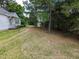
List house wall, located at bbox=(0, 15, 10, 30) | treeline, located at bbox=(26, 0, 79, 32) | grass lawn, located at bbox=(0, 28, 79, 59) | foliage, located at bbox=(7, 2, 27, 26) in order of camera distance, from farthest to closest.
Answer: foliage, located at bbox=(7, 2, 27, 26) → house wall, located at bbox=(0, 15, 10, 30) → treeline, located at bbox=(26, 0, 79, 32) → grass lawn, located at bbox=(0, 28, 79, 59)

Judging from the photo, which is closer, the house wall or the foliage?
the house wall

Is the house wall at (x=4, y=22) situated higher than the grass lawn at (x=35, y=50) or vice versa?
the house wall at (x=4, y=22)

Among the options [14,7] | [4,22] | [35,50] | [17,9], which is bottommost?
[35,50]

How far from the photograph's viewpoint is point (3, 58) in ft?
37.0

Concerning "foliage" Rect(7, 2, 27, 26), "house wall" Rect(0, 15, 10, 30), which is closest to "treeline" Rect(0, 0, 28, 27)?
"foliage" Rect(7, 2, 27, 26)

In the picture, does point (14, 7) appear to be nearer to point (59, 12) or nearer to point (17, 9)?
point (17, 9)

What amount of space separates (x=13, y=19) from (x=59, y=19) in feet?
41.3

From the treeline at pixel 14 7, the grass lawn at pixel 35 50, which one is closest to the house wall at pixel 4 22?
the grass lawn at pixel 35 50

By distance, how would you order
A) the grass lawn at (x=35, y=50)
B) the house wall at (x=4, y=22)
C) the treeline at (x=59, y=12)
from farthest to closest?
the house wall at (x=4, y=22), the treeline at (x=59, y=12), the grass lawn at (x=35, y=50)

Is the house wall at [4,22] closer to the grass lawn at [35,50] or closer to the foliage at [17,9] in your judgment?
the grass lawn at [35,50]

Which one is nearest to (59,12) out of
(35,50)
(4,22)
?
(4,22)

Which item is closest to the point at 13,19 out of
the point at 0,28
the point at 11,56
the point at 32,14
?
the point at 32,14

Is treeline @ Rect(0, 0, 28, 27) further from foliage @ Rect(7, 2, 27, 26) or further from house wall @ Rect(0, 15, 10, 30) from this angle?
house wall @ Rect(0, 15, 10, 30)

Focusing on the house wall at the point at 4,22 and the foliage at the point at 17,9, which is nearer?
the house wall at the point at 4,22
